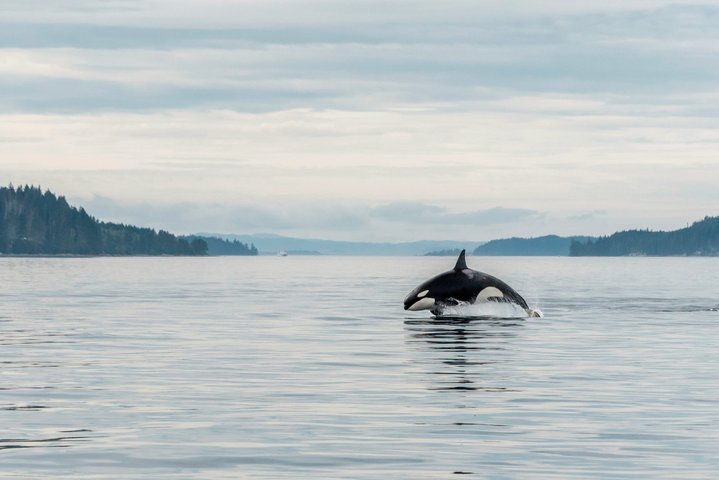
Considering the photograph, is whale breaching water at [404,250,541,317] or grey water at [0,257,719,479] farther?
whale breaching water at [404,250,541,317]

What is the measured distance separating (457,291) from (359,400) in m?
24.5

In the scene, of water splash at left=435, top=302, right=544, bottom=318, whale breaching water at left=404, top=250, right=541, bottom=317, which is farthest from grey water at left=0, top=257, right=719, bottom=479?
A: water splash at left=435, top=302, right=544, bottom=318

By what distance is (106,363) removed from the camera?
1155 inches

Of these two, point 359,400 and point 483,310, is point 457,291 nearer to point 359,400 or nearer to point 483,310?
point 483,310

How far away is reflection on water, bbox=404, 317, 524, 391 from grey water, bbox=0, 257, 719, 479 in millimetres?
90

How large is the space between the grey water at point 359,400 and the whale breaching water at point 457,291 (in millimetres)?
1663

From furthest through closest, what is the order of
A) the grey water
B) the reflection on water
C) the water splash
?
the water splash < the reflection on water < the grey water

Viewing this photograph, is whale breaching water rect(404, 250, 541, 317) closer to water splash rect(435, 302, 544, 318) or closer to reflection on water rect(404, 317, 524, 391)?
water splash rect(435, 302, 544, 318)

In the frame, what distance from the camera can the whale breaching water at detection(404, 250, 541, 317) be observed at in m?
46.3

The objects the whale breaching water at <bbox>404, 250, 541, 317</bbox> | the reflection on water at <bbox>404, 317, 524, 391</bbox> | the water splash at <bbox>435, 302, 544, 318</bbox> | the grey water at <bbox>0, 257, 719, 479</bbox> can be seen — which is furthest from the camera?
the water splash at <bbox>435, 302, 544, 318</bbox>

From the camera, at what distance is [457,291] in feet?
153

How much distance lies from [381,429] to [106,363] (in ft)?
39.5

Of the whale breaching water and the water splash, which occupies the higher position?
the whale breaching water

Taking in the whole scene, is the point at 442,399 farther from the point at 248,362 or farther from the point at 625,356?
the point at 625,356
